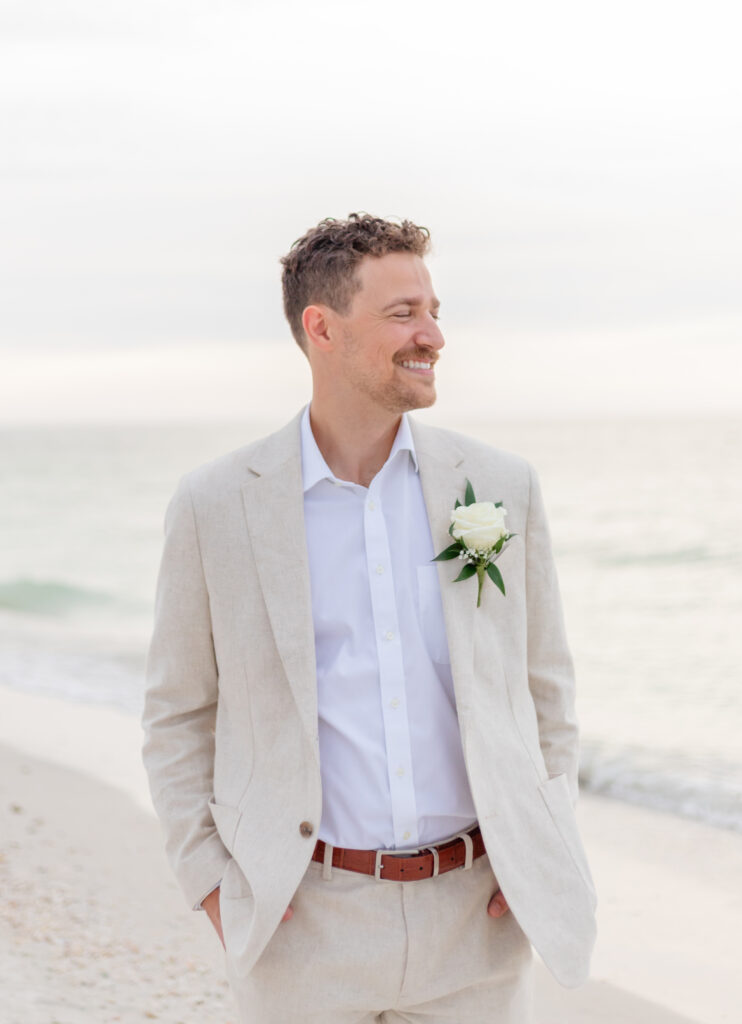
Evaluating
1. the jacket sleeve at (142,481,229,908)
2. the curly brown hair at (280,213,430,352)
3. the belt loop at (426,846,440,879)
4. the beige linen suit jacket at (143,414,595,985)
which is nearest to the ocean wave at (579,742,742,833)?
the beige linen suit jacket at (143,414,595,985)

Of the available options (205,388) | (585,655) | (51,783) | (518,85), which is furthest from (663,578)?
(205,388)

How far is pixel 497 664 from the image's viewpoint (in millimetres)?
2125

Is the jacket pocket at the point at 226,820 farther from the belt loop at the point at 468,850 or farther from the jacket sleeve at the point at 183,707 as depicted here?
the belt loop at the point at 468,850

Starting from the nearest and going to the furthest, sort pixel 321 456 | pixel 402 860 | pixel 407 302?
1. pixel 402 860
2. pixel 407 302
3. pixel 321 456

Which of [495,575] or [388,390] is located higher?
[388,390]

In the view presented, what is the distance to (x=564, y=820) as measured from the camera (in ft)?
7.00

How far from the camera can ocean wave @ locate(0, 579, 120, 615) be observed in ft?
65.6

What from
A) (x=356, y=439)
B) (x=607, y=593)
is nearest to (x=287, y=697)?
(x=356, y=439)

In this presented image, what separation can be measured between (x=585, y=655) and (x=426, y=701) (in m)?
11.6

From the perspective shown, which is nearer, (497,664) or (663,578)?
(497,664)

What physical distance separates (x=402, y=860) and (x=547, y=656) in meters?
A: 0.53

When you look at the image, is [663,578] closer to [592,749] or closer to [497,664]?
[592,749]

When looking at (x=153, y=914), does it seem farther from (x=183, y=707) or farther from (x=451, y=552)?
(x=451, y=552)

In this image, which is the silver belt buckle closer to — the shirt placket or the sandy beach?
the shirt placket
